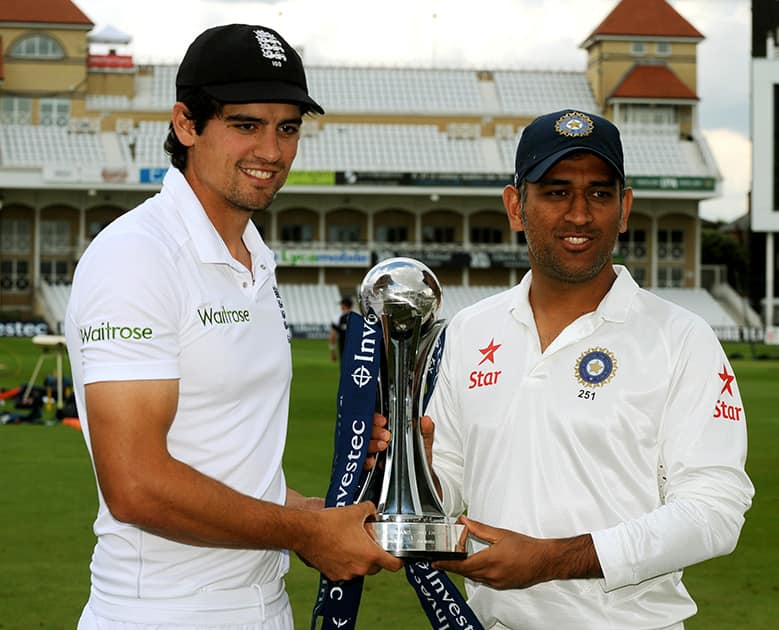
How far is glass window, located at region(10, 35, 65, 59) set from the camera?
65.1 meters

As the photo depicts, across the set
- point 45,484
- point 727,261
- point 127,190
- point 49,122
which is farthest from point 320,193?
point 45,484

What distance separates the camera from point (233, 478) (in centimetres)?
286

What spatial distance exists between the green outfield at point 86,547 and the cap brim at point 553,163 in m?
3.86

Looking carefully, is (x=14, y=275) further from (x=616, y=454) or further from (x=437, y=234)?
(x=616, y=454)

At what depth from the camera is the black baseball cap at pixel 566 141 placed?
301 cm

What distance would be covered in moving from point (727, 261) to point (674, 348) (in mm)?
81880

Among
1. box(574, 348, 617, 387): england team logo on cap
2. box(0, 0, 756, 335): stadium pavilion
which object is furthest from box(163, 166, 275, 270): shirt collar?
box(0, 0, 756, 335): stadium pavilion

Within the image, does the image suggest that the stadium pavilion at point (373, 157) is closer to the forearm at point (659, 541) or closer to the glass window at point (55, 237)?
the glass window at point (55, 237)

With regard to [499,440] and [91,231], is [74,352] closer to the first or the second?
[499,440]

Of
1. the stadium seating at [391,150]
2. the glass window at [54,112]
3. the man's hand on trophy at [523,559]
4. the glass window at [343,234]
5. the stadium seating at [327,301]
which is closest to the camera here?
the man's hand on trophy at [523,559]

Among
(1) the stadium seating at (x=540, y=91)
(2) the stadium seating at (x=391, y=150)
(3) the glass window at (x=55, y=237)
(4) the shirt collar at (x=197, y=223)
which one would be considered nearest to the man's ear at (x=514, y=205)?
(4) the shirt collar at (x=197, y=223)

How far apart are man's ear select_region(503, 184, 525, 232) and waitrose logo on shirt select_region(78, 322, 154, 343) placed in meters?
1.05

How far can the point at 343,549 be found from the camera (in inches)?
111

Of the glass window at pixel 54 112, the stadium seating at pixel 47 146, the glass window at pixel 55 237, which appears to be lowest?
the glass window at pixel 55 237
